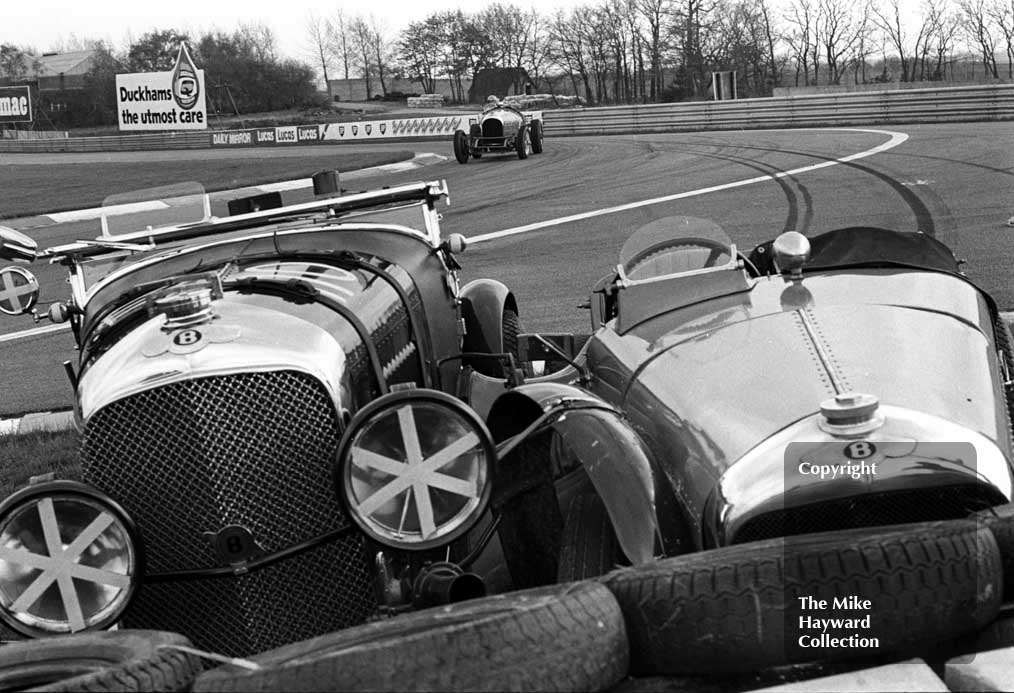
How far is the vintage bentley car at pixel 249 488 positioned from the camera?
11.3 feet

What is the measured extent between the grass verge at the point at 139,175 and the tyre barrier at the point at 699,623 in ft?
75.3

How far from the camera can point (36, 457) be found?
6.84m

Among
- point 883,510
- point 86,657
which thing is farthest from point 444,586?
point 883,510

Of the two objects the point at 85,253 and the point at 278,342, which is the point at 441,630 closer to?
the point at 278,342

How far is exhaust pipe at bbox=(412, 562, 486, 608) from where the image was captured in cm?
360

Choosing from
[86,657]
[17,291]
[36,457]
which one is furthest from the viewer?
[36,457]

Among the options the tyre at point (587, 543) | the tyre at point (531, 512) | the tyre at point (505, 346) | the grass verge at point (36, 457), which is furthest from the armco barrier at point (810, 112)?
the tyre at point (587, 543)

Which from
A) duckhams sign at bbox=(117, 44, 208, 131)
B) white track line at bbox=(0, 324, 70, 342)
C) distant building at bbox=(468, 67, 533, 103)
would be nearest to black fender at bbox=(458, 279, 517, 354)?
white track line at bbox=(0, 324, 70, 342)

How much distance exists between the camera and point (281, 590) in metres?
3.75

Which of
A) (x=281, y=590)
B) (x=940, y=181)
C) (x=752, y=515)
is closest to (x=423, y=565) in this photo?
(x=281, y=590)

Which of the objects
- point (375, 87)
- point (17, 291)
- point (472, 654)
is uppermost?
point (375, 87)

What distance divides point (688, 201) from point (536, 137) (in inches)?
464

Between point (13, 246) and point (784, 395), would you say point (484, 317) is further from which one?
point (784, 395)

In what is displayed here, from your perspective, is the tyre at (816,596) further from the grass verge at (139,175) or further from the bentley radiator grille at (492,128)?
the bentley radiator grille at (492,128)
